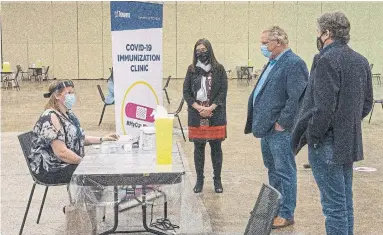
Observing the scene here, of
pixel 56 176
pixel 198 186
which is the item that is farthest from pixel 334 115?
pixel 198 186

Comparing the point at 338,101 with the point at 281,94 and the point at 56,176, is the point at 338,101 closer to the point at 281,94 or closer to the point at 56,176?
the point at 281,94

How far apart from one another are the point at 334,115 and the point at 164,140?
1.02 metres

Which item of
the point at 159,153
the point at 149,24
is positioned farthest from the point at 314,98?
the point at 149,24

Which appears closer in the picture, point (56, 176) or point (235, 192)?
point (56, 176)

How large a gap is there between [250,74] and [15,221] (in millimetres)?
20636

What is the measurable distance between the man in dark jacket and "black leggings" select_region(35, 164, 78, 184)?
1.80 meters

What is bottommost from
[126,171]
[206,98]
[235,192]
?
[235,192]

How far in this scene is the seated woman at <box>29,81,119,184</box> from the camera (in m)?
4.23

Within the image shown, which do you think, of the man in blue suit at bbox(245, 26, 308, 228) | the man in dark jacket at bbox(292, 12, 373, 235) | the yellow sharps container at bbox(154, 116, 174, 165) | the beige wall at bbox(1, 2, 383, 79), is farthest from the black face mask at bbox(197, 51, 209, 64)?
the beige wall at bbox(1, 2, 383, 79)

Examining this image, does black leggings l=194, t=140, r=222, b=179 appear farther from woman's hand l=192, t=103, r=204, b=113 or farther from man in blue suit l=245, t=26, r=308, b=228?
man in blue suit l=245, t=26, r=308, b=228

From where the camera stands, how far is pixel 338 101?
3.29 meters

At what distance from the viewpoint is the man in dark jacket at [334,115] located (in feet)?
10.6

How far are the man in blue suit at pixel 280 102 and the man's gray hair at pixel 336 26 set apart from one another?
3.04 ft

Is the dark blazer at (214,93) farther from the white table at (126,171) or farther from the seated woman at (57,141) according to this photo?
the white table at (126,171)
